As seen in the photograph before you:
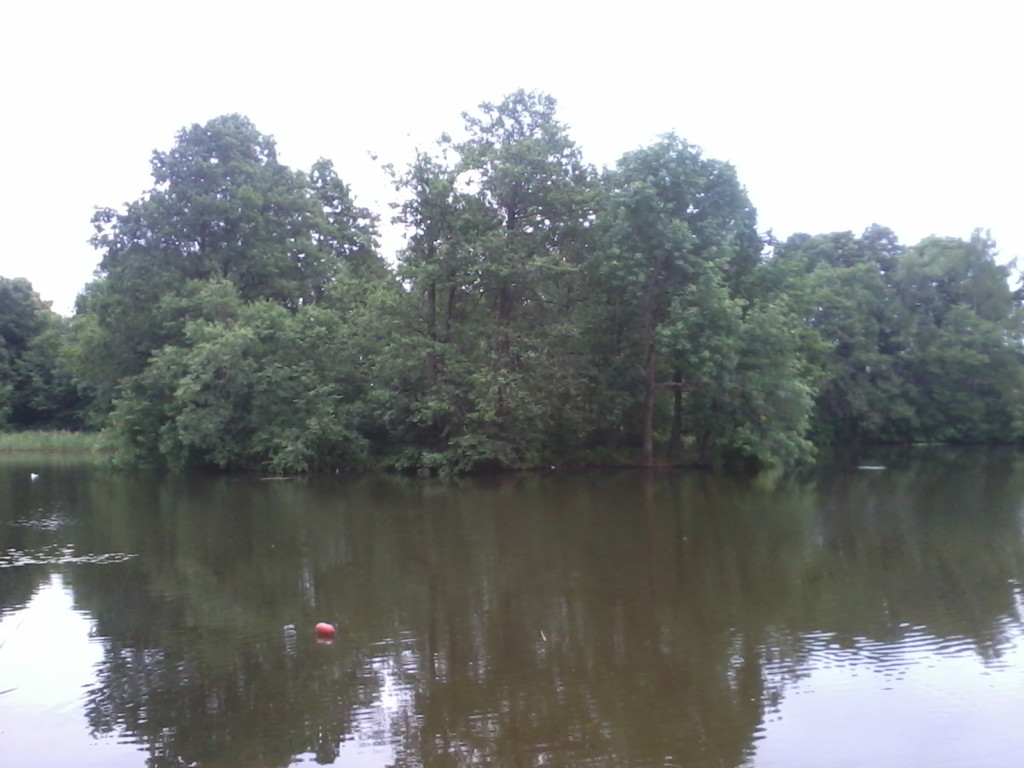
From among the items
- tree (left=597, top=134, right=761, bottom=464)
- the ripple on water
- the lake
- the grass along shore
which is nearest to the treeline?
tree (left=597, top=134, right=761, bottom=464)

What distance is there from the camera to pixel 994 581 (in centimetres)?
1188

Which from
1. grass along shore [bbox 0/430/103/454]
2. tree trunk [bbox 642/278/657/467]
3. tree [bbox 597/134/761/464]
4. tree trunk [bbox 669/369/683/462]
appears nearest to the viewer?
tree [bbox 597/134/761/464]

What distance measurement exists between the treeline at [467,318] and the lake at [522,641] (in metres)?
11.5

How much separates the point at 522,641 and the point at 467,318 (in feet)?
77.7

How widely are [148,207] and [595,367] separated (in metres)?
18.1

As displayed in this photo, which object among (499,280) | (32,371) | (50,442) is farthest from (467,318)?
(32,371)

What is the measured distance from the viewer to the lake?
6.80m

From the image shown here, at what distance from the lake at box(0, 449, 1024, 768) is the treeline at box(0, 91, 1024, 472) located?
37.7ft

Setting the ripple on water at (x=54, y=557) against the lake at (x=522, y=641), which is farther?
the ripple on water at (x=54, y=557)

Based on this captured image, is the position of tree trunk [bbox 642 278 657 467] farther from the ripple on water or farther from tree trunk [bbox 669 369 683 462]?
the ripple on water

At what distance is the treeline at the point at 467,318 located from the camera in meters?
30.3

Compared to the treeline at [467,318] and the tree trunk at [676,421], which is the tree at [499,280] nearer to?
the treeline at [467,318]

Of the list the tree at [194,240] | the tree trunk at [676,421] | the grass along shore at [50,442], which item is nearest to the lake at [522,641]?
the tree trunk at [676,421]

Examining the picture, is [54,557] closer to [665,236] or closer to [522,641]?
[522,641]
